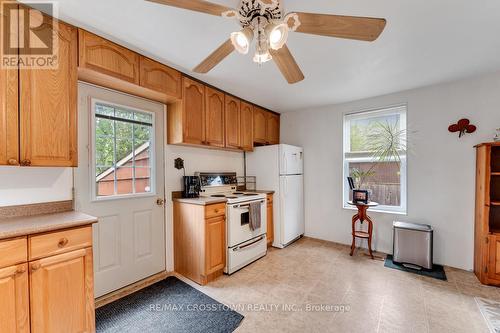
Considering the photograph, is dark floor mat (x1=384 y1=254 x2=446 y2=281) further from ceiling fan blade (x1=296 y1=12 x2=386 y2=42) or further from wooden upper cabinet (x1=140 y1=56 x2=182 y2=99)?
wooden upper cabinet (x1=140 y1=56 x2=182 y2=99)

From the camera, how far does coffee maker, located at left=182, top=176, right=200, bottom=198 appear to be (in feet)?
9.18

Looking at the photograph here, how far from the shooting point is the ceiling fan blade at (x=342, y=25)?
3.53 ft

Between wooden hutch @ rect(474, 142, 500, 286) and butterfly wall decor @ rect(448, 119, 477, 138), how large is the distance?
23cm

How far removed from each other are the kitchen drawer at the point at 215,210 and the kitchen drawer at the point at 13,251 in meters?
1.42

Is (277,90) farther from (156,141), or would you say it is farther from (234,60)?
(156,141)

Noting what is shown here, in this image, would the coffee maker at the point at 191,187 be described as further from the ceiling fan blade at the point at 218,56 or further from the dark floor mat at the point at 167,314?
the ceiling fan blade at the point at 218,56

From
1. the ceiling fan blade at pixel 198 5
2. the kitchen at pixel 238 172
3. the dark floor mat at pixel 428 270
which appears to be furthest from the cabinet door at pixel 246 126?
the dark floor mat at pixel 428 270

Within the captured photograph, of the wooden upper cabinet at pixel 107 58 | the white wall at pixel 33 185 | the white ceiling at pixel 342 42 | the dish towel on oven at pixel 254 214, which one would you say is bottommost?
the dish towel on oven at pixel 254 214

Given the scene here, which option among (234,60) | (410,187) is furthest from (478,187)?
(234,60)

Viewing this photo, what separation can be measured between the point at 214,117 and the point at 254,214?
1409 millimetres

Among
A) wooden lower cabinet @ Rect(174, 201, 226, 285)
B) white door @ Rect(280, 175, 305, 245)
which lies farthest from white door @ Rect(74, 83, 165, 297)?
white door @ Rect(280, 175, 305, 245)

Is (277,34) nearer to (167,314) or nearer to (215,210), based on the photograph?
(215,210)

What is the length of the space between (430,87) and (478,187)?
4.49 ft

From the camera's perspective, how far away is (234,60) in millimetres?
2209
